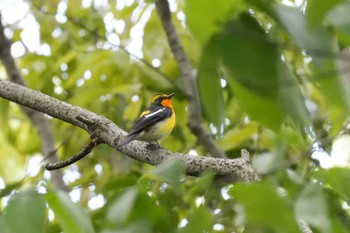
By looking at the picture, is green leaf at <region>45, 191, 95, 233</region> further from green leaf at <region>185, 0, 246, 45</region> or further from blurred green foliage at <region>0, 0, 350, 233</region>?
green leaf at <region>185, 0, 246, 45</region>

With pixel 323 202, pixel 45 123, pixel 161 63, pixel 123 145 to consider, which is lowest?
pixel 45 123

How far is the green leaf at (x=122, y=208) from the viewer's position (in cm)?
80

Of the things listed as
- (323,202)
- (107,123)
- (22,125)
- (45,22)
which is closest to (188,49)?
(45,22)

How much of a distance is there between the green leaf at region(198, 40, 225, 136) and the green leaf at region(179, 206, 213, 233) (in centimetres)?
19

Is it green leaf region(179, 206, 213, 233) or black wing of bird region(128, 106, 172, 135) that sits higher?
green leaf region(179, 206, 213, 233)

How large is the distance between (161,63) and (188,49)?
240mm

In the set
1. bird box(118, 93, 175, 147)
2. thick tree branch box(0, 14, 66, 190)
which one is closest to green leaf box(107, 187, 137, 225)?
bird box(118, 93, 175, 147)

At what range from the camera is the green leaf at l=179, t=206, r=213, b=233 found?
0.83m

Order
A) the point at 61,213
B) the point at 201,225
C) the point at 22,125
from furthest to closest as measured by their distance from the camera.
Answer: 1. the point at 22,125
2. the point at 61,213
3. the point at 201,225

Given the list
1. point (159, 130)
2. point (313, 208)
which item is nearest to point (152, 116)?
point (159, 130)

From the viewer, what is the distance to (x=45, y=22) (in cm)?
360

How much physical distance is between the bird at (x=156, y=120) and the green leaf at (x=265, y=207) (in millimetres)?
2044

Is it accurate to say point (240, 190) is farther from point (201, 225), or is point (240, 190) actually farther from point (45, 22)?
point (45, 22)

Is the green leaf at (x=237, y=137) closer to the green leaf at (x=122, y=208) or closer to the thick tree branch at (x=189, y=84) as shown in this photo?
the thick tree branch at (x=189, y=84)
